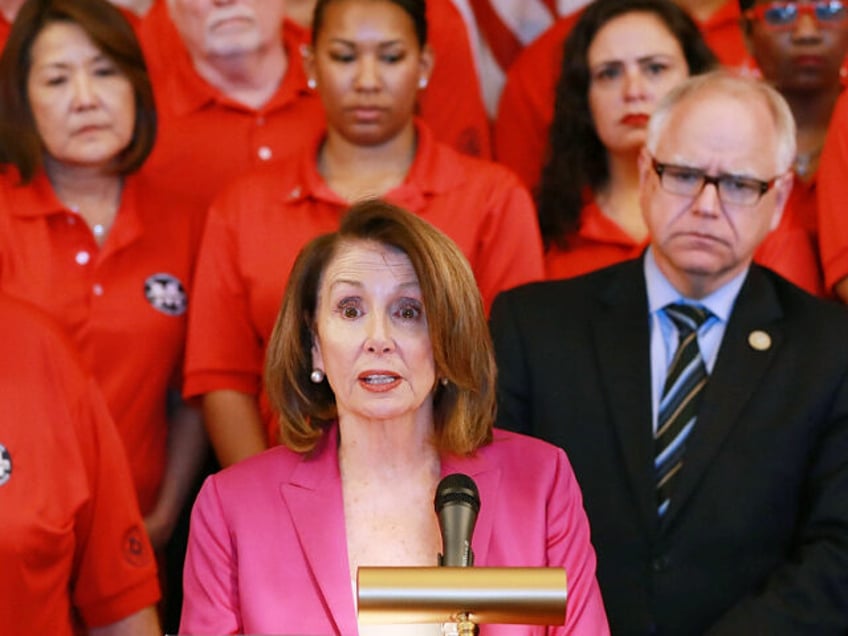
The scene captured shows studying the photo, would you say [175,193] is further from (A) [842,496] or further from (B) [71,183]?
(A) [842,496]

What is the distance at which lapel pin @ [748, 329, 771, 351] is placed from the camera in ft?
10.5

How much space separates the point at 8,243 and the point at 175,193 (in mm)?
480

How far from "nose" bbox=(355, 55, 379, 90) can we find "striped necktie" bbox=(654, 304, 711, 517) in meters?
0.92

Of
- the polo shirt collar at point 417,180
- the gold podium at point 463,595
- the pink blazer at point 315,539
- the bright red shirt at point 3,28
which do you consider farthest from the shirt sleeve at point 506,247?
the gold podium at point 463,595

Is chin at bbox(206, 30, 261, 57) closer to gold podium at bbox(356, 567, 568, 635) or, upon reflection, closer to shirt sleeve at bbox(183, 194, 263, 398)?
shirt sleeve at bbox(183, 194, 263, 398)

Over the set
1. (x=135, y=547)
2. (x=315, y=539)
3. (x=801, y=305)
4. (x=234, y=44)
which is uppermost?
(x=234, y=44)

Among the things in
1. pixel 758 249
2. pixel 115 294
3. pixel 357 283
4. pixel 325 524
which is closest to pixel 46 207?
pixel 115 294

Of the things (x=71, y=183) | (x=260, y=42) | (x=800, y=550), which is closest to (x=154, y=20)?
(x=260, y=42)

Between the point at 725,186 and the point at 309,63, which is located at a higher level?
the point at 309,63

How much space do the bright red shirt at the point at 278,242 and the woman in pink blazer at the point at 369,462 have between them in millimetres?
942

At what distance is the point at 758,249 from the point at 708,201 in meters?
0.70

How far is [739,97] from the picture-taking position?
10.9ft

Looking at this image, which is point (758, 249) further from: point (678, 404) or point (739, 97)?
point (678, 404)

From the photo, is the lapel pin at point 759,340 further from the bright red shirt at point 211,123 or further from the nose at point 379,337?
the bright red shirt at point 211,123
